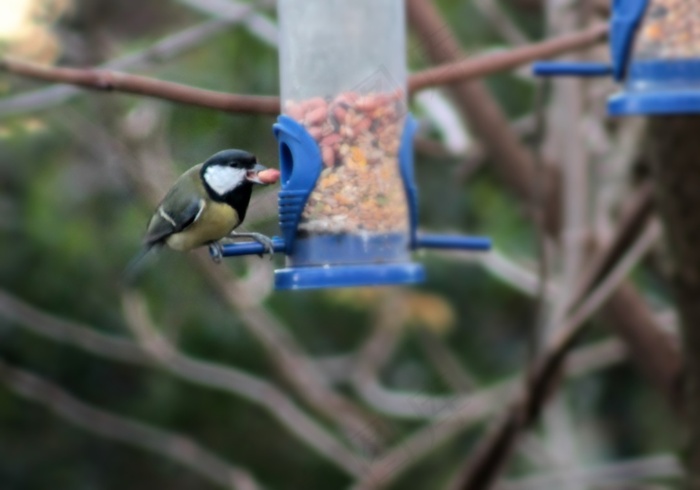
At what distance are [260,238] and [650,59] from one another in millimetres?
1141

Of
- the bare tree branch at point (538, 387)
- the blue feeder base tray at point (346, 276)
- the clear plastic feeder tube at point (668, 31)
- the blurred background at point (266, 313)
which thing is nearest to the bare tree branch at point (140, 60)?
the blurred background at point (266, 313)

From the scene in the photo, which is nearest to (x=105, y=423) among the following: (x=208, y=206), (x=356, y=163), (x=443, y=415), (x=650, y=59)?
(x=443, y=415)

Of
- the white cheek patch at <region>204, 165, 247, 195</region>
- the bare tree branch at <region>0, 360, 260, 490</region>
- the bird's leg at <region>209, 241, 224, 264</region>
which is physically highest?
the white cheek patch at <region>204, 165, 247, 195</region>

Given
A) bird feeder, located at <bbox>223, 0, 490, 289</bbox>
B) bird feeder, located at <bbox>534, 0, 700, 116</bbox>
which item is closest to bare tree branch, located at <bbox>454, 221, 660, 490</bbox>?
bird feeder, located at <bbox>534, 0, 700, 116</bbox>

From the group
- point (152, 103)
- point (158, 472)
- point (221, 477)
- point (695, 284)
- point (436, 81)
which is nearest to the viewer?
point (436, 81)

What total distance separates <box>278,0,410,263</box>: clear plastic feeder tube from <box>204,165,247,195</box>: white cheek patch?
0.64 ft

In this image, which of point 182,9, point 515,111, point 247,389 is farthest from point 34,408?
point 515,111

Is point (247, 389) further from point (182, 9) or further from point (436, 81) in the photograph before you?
point (182, 9)

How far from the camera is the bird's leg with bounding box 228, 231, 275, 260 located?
253cm

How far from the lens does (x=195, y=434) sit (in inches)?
221

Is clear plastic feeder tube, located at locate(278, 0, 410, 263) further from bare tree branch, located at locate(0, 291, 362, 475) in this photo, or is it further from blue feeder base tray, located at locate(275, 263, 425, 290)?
bare tree branch, located at locate(0, 291, 362, 475)

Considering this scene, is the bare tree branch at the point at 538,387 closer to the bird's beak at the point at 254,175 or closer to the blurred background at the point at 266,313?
the blurred background at the point at 266,313

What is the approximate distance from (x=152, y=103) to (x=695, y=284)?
1.94 metres

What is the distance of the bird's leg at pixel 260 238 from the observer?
99.5 inches
